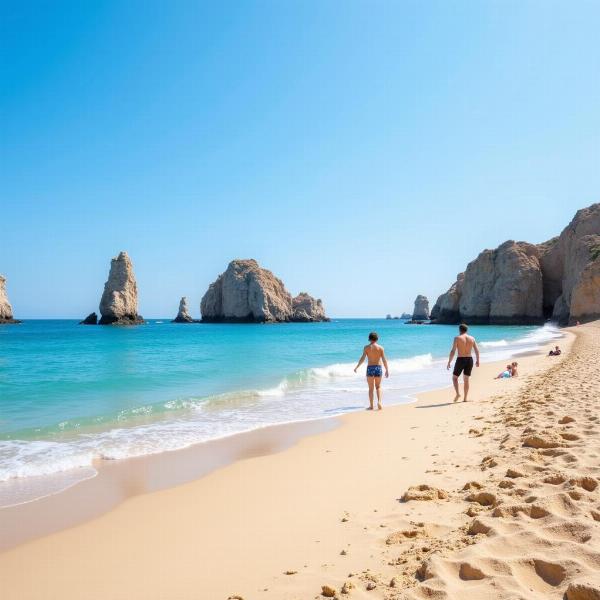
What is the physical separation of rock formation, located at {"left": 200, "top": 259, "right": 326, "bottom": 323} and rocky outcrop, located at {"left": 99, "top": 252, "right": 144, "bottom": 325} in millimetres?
28142

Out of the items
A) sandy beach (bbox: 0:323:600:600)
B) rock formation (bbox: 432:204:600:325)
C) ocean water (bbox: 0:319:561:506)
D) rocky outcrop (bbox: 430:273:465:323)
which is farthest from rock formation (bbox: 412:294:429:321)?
sandy beach (bbox: 0:323:600:600)

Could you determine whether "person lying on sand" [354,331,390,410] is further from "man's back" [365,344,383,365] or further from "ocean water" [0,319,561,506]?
"ocean water" [0,319,561,506]

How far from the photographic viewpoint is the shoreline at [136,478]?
4305 millimetres

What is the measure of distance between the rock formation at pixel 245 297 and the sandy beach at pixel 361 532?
10282 cm

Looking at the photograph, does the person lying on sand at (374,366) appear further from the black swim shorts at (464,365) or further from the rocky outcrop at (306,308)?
the rocky outcrop at (306,308)

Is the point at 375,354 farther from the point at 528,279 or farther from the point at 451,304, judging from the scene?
the point at 451,304

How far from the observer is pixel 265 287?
361 feet

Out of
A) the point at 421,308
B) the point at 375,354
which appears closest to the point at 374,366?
the point at 375,354

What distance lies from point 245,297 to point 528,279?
62.3m

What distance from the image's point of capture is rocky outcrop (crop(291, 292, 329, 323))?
435ft

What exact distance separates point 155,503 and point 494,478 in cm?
342

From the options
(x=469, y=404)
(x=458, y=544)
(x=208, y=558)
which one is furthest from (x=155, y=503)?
(x=469, y=404)

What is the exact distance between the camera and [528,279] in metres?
79.1

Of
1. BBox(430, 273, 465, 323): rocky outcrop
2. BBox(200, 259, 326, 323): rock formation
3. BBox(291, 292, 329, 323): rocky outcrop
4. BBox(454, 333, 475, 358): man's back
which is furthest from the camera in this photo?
BBox(291, 292, 329, 323): rocky outcrop
